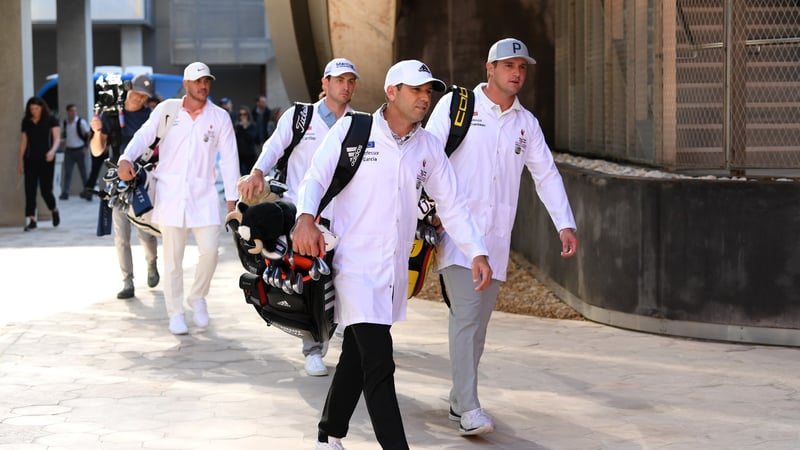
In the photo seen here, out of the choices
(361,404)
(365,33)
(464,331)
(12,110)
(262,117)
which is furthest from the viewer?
(262,117)

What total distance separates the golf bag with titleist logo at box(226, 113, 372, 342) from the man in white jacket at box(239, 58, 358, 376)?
4.81ft

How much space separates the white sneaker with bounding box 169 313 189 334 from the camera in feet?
32.4

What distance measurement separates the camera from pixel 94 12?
153 feet

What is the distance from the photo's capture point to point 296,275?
617cm

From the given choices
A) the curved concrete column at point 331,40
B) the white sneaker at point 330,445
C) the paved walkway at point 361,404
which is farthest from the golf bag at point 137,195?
the curved concrete column at point 331,40

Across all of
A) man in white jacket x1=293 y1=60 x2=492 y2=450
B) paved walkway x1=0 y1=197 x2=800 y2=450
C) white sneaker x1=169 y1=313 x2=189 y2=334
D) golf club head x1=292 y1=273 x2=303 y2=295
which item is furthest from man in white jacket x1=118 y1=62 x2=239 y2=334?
man in white jacket x1=293 y1=60 x2=492 y2=450

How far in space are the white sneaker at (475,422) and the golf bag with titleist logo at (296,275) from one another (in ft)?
3.09

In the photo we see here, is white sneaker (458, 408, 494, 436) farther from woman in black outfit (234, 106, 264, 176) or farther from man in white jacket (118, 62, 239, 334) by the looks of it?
woman in black outfit (234, 106, 264, 176)

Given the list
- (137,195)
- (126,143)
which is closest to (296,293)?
(137,195)

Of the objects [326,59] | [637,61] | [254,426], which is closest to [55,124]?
[326,59]

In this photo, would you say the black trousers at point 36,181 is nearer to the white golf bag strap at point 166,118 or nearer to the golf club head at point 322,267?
the white golf bag strap at point 166,118

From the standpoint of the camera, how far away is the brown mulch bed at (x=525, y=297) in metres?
10.8

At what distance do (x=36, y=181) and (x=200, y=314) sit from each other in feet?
30.9

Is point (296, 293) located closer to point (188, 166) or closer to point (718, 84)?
point (188, 166)
